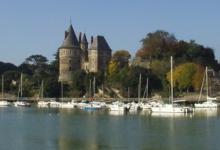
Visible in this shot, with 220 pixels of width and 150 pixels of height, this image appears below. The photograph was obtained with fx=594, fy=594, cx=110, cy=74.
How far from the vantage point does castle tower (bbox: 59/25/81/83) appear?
320 feet

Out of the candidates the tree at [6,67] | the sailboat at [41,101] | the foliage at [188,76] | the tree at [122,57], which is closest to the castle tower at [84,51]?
the tree at [122,57]

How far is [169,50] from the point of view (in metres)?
90.3

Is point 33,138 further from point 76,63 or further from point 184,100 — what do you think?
point 76,63

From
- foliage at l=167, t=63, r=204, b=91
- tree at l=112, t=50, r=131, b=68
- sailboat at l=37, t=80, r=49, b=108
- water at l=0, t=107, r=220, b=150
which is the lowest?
water at l=0, t=107, r=220, b=150

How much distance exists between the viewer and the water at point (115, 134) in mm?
32625

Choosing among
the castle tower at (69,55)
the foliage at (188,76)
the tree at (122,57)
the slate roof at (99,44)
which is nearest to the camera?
the foliage at (188,76)

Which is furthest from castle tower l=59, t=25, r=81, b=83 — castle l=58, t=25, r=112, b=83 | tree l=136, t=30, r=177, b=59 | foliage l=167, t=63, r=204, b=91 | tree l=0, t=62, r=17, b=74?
tree l=0, t=62, r=17, b=74

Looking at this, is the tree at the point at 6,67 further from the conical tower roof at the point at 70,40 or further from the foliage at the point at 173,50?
the foliage at the point at 173,50

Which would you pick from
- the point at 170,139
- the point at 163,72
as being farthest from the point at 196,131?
the point at 163,72

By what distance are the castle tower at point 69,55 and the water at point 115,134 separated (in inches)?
1783

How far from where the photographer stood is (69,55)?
9769cm

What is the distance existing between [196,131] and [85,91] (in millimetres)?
51352

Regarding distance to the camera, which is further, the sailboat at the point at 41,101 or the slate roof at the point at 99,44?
the slate roof at the point at 99,44

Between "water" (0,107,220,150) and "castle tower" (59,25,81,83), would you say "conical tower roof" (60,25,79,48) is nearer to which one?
"castle tower" (59,25,81,83)
